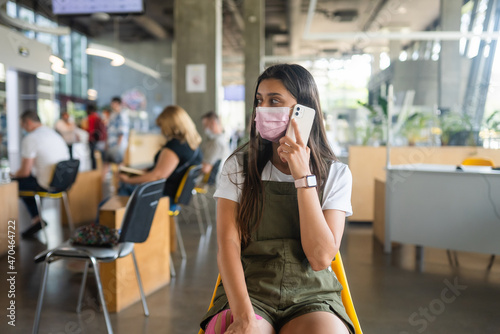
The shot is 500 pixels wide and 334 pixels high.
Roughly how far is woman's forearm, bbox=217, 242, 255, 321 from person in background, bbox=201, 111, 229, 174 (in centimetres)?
418

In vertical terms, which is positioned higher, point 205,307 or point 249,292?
point 249,292

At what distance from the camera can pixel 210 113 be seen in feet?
18.6

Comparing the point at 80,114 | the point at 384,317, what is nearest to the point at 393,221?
the point at 384,317

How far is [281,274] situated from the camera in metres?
1.38

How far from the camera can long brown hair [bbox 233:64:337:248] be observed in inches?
57.2

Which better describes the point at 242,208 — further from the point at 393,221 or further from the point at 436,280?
the point at 393,221

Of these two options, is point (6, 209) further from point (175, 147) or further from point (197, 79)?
point (197, 79)

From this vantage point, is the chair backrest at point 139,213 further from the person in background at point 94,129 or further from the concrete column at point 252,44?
the concrete column at point 252,44

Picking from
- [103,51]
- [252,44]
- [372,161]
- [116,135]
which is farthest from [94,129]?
[372,161]

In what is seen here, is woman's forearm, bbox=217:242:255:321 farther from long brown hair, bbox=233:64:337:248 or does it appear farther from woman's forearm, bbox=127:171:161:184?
woman's forearm, bbox=127:171:161:184

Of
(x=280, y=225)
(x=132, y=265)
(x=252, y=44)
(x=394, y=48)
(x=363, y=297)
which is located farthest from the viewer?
(x=252, y=44)

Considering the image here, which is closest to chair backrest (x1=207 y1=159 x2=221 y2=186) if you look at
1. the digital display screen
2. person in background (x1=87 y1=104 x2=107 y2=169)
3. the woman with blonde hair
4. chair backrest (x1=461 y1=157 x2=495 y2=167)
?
the woman with blonde hair

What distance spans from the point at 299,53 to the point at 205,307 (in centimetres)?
1878

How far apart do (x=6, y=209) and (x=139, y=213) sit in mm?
2443
